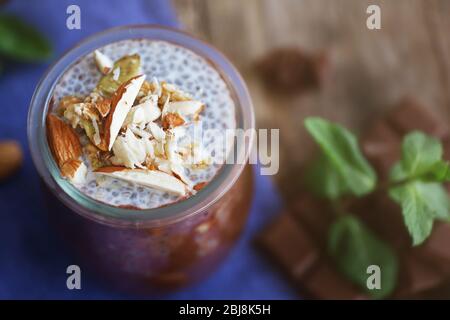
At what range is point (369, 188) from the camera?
41.7 inches

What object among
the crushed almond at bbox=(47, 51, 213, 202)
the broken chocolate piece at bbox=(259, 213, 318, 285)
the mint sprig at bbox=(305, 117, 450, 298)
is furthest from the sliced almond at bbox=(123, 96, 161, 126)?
the broken chocolate piece at bbox=(259, 213, 318, 285)

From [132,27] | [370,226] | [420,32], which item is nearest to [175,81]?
[132,27]

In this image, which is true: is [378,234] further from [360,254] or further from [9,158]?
[9,158]

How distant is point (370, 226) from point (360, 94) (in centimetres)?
26

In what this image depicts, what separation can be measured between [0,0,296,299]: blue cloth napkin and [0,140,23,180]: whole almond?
0.06 feet

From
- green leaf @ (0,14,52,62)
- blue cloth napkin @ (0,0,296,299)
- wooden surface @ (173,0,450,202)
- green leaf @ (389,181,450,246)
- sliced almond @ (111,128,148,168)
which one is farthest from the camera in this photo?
wooden surface @ (173,0,450,202)

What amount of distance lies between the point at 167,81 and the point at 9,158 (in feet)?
1.10

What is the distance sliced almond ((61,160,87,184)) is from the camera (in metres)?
0.84

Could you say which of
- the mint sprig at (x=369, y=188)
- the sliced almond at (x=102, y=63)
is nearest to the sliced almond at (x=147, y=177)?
the sliced almond at (x=102, y=63)

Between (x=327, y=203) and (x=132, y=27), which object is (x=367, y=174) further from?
(x=132, y=27)

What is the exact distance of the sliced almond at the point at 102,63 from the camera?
0.90 m

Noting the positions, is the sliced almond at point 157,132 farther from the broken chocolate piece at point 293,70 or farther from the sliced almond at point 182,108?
the broken chocolate piece at point 293,70

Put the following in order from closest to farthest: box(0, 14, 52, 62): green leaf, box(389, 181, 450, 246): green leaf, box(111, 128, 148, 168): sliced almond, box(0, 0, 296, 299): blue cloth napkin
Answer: box(111, 128, 148, 168): sliced almond
box(389, 181, 450, 246): green leaf
box(0, 0, 296, 299): blue cloth napkin
box(0, 14, 52, 62): green leaf

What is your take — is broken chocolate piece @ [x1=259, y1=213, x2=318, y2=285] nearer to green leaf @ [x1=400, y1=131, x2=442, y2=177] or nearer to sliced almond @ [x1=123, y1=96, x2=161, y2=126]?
green leaf @ [x1=400, y1=131, x2=442, y2=177]
